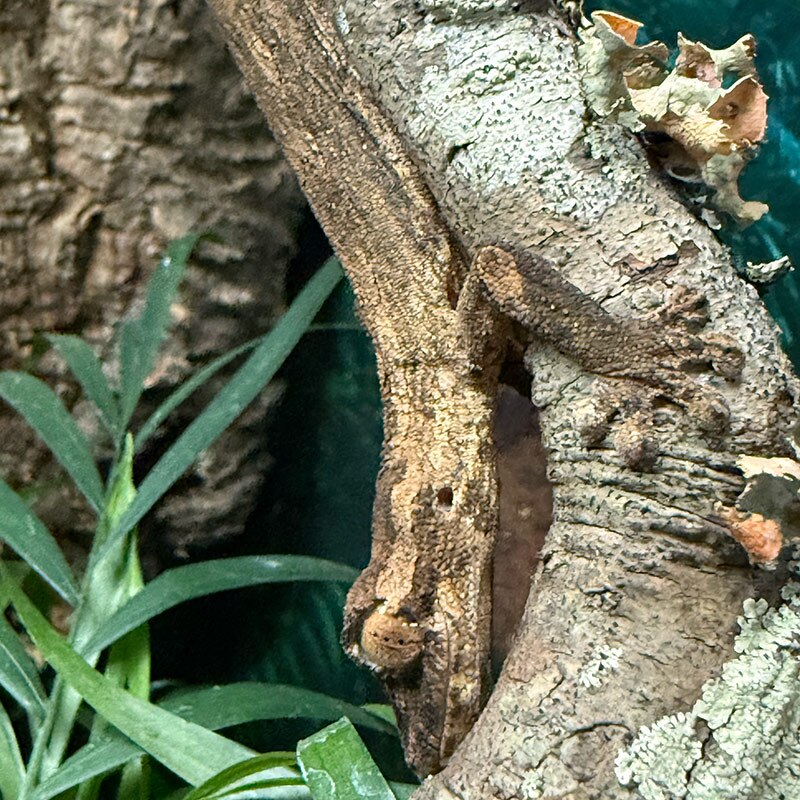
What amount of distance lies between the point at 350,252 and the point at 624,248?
1.05 feet

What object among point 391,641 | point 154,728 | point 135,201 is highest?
point 135,201

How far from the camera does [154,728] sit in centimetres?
92

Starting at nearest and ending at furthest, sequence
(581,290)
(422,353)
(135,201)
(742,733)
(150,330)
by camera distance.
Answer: (742,733) < (581,290) < (422,353) < (150,330) < (135,201)

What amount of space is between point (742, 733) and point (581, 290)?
0.37 metres

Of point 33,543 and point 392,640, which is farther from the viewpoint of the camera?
point 33,543

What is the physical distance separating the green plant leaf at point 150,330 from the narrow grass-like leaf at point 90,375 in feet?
0.06

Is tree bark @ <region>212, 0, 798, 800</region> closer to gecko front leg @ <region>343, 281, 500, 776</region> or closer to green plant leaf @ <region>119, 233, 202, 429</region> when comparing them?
gecko front leg @ <region>343, 281, 500, 776</region>

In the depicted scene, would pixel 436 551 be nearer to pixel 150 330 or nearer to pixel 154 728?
pixel 154 728

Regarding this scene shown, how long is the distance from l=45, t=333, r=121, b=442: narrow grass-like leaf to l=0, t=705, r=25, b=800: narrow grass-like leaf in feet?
1.32

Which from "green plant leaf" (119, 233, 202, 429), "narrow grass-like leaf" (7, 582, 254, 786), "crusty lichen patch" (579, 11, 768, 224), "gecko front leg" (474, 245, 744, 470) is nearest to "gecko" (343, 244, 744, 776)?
"gecko front leg" (474, 245, 744, 470)

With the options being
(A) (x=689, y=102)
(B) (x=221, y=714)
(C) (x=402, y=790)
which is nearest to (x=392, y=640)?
(C) (x=402, y=790)

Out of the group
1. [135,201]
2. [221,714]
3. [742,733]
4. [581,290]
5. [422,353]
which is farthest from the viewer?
[135,201]

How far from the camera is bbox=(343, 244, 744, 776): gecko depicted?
0.71 meters

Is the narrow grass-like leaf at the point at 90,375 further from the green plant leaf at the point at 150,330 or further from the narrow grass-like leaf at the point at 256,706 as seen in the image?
the narrow grass-like leaf at the point at 256,706
